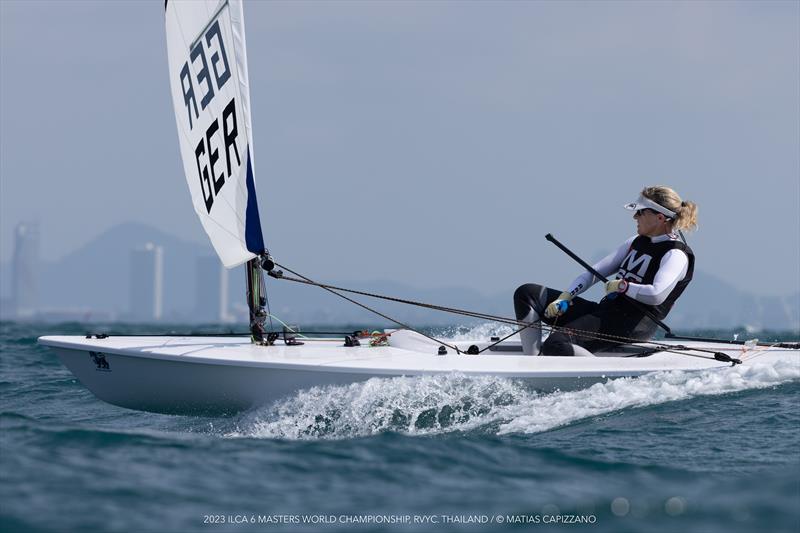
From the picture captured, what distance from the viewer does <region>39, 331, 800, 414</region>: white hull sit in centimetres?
668

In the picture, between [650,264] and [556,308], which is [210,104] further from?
[650,264]

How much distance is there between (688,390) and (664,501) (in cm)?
258

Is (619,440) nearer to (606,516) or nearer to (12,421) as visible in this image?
(606,516)

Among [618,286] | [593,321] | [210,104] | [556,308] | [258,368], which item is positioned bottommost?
[258,368]

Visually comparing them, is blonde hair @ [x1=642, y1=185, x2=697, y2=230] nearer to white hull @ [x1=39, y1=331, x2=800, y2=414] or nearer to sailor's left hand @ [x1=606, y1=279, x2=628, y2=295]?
sailor's left hand @ [x1=606, y1=279, x2=628, y2=295]

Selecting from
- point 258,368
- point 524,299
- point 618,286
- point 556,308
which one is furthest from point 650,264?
point 258,368

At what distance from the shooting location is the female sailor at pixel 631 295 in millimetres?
7406

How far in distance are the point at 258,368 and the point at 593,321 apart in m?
2.59

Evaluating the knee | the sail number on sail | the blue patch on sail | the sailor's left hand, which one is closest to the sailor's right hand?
the knee

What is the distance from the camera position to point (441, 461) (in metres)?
5.18

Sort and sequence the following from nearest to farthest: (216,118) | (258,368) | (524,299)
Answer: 1. (258,368)
2. (524,299)
3. (216,118)

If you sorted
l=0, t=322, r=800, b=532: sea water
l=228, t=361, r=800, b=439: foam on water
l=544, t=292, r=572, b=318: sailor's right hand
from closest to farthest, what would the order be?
1. l=0, t=322, r=800, b=532: sea water
2. l=228, t=361, r=800, b=439: foam on water
3. l=544, t=292, r=572, b=318: sailor's right hand

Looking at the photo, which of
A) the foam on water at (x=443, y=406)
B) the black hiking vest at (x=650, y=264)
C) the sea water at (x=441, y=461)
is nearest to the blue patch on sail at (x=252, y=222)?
the sea water at (x=441, y=461)

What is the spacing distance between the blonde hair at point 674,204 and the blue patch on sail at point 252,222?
290 cm
